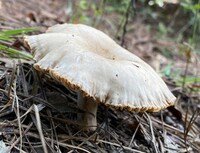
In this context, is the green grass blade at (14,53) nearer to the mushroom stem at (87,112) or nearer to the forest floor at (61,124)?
the forest floor at (61,124)

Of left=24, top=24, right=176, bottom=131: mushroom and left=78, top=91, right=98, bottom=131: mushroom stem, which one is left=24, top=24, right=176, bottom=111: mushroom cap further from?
left=78, top=91, right=98, bottom=131: mushroom stem

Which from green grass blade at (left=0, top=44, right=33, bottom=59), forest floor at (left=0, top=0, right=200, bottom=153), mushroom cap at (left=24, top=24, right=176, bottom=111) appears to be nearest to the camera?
mushroom cap at (left=24, top=24, right=176, bottom=111)

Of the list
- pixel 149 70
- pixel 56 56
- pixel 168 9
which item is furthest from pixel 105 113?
pixel 168 9

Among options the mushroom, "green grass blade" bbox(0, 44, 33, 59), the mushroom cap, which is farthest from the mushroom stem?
"green grass blade" bbox(0, 44, 33, 59)

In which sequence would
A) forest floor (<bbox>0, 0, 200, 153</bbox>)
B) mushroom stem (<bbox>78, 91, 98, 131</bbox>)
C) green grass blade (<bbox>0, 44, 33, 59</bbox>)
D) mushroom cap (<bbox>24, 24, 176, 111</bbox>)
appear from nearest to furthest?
mushroom cap (<bbox>24, 24, 176, 111</bbox>) → forest floor (<bbox>0, 0, 200, 153</bbox>) → mushroom stem (<bbox>78, 91, 98, 131</bbox>) → green grass blade (<bbox>0, 44, 33, 59</bbox>)

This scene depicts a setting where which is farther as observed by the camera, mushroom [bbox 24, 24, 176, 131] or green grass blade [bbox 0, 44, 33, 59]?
green grass blade [bbox 0, 44, 33, 59]

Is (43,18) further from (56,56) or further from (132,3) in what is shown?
(56,56)

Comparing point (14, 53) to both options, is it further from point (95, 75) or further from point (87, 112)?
point (95, 75)

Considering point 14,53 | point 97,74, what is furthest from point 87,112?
point 14,53
